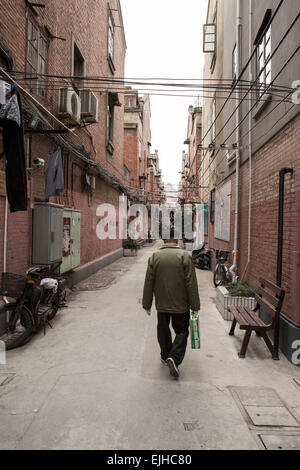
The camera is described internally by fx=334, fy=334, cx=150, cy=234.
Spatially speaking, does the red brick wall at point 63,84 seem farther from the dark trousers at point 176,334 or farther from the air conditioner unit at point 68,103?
the dark trousers at point 176,334

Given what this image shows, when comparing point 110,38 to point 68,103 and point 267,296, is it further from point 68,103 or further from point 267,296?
point 267,296

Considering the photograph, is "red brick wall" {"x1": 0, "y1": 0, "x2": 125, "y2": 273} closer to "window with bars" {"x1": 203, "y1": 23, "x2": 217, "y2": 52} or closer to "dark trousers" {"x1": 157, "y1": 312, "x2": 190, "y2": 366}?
"dark trousers" {"x1": 157, "y1": 312, "x2": 190, "y2": 366}

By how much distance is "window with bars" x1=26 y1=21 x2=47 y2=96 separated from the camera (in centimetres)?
694

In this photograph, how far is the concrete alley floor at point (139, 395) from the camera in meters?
2.93

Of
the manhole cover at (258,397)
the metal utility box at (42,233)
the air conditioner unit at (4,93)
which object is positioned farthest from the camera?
the metal utility box at (42,233)

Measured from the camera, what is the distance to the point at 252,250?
782 cm

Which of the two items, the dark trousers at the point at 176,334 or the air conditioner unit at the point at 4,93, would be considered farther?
the air conditioner unit at the point at 4,93

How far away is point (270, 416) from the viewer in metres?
3.28

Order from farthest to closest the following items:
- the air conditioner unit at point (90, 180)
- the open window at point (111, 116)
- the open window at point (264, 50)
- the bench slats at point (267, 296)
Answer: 1. the open window at point (111, 116)
2. the air conditioner unit at point (90, 180)
3. the open window at point (264, 50)
4. the bench slats at point (267, 296)

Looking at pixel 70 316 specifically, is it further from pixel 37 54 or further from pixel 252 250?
pixel 37 54

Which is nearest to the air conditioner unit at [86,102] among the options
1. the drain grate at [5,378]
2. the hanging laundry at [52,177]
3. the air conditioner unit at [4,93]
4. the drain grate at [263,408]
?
the hanging laundry at [52,177]

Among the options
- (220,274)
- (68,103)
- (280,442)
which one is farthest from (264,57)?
(280,442)

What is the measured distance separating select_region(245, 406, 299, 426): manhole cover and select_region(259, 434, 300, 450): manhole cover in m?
0.20

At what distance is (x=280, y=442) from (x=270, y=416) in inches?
16.4
